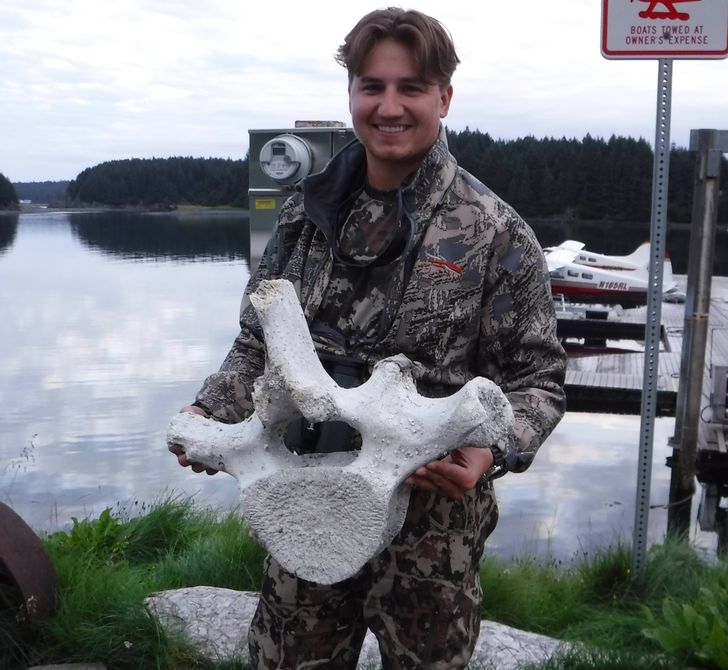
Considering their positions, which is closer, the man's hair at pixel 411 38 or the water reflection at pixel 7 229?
the man's hair at pixel 411 38

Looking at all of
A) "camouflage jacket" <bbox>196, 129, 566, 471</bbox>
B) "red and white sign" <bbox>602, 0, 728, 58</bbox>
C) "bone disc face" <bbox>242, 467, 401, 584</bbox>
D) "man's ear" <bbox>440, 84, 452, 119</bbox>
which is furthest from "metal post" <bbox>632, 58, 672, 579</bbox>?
"bone disc face" <bbox>242, 467, 401, 584</bbox>

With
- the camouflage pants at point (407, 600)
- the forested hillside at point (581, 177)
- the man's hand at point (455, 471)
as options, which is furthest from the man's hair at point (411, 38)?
the forested hillside at point (581, 177)

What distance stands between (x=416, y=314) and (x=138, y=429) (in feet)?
32.5

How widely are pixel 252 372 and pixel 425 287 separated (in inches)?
21.9

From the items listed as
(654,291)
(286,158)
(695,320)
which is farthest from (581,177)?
(654,291)

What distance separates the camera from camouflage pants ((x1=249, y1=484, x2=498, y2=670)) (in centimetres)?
218

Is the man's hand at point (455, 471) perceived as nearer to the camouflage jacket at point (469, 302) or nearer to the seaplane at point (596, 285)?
the camouflage jacket at point (469, 302)

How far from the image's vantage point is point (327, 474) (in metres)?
2.00

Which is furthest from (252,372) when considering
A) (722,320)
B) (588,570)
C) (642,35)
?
(722,320)

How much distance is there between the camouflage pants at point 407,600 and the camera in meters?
2.18

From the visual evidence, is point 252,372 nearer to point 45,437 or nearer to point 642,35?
point 642,35

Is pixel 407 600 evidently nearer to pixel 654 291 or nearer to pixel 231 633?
pixel 231 633

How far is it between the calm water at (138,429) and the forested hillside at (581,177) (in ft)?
94.7

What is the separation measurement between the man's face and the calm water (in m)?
4.22
